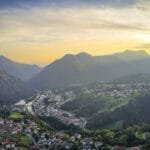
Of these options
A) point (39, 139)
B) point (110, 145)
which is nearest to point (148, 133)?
point (110, 145)

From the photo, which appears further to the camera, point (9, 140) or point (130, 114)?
point (130, 114)

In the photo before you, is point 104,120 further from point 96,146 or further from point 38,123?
point 96,146

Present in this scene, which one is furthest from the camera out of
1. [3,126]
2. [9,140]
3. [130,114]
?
[130,114]

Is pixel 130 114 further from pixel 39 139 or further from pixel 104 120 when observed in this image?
pixel 39 139

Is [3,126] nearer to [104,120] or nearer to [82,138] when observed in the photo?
[82,138]

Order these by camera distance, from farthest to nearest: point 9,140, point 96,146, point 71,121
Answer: point 71,121, point 9,140, point 96,146

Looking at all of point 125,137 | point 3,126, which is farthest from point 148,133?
point 3,126

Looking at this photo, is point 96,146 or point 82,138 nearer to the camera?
point 96,146

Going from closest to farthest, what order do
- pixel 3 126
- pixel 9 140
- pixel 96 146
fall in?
pixel 96 146, pixel 9 140, pixel 3 126
